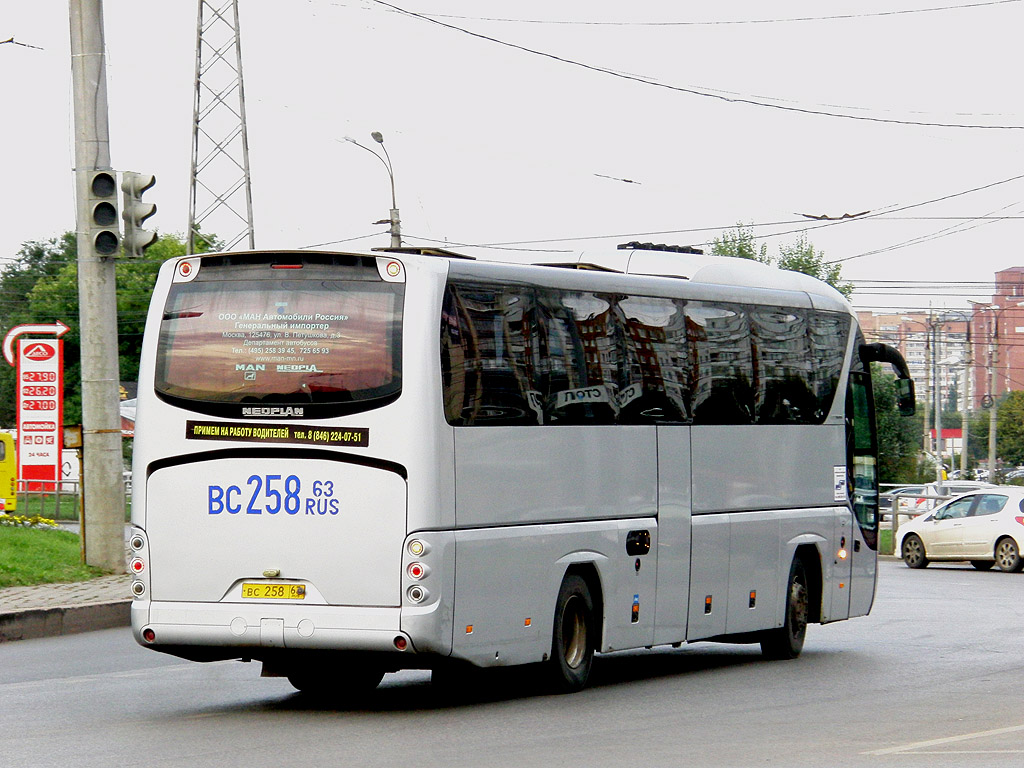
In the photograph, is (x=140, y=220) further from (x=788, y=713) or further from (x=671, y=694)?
(x=788, y=713)

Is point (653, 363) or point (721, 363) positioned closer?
point (653, 363)

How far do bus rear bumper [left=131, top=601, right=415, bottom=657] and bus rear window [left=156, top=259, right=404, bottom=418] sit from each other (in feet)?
4.11

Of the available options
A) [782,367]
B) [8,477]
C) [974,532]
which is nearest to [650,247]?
[782,367]

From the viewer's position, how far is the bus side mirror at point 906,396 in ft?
52.2

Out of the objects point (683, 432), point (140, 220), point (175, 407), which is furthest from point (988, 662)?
point (140, 220)

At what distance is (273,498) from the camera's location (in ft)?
34.2

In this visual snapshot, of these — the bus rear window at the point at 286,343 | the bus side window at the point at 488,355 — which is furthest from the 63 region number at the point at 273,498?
the bus side window at the point at 488,355

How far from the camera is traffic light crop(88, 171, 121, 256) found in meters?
18.4

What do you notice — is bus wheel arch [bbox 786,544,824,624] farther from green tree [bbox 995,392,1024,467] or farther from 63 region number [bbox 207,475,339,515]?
green tree [bbox 995,392,1024,467]

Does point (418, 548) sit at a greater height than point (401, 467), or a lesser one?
lesser

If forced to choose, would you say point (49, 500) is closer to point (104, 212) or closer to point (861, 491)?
point (104, 212)

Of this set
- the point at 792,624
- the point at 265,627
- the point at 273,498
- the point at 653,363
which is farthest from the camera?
the point at 792,624

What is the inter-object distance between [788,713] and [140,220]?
10601mm

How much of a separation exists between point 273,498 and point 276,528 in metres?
0.19
